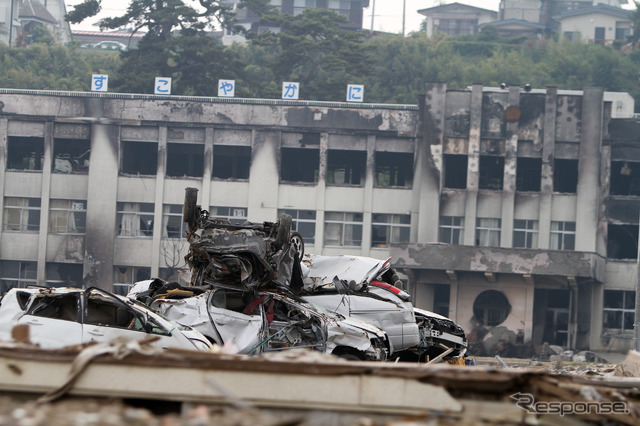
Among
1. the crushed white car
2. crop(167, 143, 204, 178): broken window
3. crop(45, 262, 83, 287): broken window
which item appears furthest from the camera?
crop(167, 143, 204, 178): broken window

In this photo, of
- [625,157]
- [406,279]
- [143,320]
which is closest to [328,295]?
[143,320]

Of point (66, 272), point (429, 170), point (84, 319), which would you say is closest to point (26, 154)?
point (66, 272)

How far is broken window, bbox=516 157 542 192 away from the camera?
156 feet

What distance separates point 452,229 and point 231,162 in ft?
41.1

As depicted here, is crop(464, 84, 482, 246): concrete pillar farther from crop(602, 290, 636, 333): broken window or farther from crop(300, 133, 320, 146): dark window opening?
crop(300, 133, 320, 146): dark window opening

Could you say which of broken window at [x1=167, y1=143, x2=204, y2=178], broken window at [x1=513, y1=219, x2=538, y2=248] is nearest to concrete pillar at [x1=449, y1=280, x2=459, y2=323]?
broken window at [x1=513, y1=219, x2=538, y2=248]

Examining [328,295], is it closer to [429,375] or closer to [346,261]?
[346,261]

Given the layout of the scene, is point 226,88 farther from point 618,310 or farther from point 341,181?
point 618,310

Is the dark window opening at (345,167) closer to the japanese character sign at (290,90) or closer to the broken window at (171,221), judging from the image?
the japanese character sign at (290,90)

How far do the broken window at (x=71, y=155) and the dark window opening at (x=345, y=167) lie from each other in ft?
43.8

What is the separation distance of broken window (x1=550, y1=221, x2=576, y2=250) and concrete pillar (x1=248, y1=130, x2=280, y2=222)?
1466 cm

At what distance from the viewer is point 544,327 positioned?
45.4 meters

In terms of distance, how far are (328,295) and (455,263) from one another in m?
28.3

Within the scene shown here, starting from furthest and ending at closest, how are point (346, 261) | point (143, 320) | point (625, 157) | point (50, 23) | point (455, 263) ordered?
point (50, 23) → point (625, 157) → point (455, 263) → point (346, 261) → point (143, 320)
